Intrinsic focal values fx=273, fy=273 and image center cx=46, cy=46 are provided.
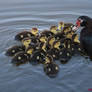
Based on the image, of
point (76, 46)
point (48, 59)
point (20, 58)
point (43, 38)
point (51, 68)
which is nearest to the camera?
point (51, 68)

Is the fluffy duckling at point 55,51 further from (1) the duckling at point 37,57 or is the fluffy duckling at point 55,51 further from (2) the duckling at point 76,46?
(2) the duckling at point 76,46

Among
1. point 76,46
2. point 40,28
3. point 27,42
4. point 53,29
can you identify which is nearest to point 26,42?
point 27,42

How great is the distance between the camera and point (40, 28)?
7363 millimetres

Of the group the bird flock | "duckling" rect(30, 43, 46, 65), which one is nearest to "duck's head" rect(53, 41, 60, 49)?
the bird flock

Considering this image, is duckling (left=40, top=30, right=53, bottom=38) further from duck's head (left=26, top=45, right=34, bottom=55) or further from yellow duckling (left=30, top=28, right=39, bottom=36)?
duck's head (left=26, top=45, right=34, bottom=55)

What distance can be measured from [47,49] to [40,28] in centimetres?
137

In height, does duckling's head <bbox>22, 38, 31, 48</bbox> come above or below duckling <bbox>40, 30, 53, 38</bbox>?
below

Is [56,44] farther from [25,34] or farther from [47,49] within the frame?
[25,34]

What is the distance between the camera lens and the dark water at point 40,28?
5.02 m

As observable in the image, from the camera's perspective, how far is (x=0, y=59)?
5816 mm

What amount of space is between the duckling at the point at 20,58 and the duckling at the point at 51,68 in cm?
49

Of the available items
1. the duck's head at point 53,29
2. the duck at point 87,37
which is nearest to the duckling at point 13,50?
the duck's head at point 53,29

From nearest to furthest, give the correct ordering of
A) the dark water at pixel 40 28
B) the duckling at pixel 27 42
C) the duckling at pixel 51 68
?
the dark water at pixel 40 28
the duckling at pixel 51 68
the duckling at pixel 27 42

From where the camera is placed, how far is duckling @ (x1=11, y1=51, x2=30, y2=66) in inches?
218
